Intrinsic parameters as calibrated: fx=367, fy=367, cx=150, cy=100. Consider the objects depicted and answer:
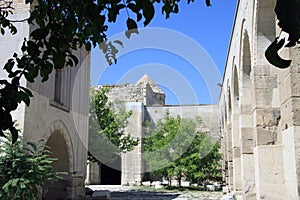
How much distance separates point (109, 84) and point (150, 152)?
6909mm

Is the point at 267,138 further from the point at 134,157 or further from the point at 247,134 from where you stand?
the point at 134,157

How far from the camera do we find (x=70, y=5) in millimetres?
1925

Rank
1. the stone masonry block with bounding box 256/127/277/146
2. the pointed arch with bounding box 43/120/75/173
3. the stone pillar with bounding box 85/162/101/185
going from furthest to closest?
the stone pillar with bounding box 85/162/101/185 → the pointed arch with bounding box 43/120/75/173 → the stone masonry block with bounding box 256/127/277/146

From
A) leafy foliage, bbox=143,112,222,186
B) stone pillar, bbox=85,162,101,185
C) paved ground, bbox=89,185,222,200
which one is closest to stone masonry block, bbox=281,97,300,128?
paved ground, bbox=89,185,222,200

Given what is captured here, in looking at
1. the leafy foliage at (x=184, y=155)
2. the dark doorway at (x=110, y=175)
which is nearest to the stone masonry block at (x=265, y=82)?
the leafy foliage at (x=184, y=155)

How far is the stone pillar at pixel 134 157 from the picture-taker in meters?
22.2

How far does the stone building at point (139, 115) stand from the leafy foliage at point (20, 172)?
47.8 feet

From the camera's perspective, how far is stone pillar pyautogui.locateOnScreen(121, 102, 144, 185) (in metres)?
22.2

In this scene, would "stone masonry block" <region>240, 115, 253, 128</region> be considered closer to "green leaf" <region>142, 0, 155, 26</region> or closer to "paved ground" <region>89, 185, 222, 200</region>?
"paved ground" <region>89, 185, 222, 200</region>

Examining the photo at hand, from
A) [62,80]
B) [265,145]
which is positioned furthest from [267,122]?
[62,80]

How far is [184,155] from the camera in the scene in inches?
766

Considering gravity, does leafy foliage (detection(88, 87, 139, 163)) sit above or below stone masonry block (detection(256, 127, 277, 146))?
above

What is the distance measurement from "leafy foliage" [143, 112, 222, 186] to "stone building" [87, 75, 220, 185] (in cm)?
221

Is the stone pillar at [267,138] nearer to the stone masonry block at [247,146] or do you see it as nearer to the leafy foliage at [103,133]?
→ the stone masonry block at [247,146]
